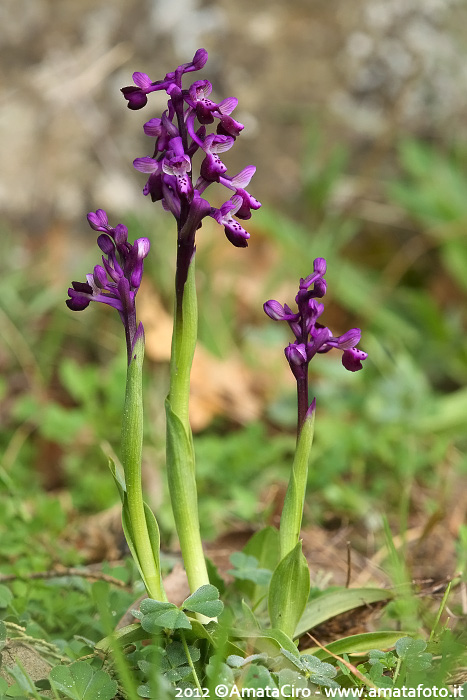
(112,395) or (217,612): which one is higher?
(112,395)

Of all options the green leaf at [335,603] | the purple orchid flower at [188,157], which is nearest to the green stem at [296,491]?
the green leaf at [335,603]

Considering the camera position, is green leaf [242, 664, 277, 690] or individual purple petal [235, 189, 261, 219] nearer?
green leaf [242, 664, 277, 690]

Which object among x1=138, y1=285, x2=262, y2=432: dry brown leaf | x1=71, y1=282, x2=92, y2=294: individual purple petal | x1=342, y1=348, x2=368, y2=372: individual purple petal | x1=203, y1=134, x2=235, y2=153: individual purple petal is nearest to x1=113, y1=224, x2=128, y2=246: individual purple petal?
x1=71, y1=282, x2=92, y2=294: individual purple petal

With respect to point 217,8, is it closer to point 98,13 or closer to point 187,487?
point 98,13

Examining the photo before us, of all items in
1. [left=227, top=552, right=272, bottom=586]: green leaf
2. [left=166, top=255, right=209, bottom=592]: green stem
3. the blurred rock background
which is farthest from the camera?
the blurred rock background

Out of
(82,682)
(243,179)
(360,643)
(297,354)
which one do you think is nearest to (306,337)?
(297,354)

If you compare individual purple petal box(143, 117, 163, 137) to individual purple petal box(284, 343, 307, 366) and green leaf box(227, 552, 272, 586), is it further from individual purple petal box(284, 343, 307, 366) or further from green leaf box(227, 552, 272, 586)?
green leaf box(227, 552, 272, 586)

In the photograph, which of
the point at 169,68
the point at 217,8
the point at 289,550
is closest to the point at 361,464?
the point at 289,550
